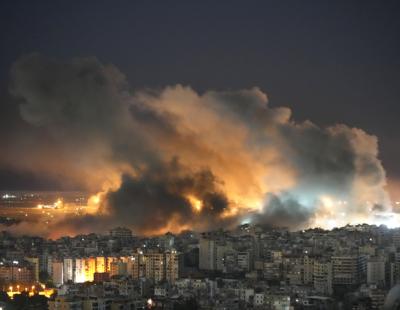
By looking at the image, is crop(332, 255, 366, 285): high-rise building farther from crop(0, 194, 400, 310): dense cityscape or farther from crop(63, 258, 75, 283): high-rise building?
crop(63, 258, 75, 283): high-rise building

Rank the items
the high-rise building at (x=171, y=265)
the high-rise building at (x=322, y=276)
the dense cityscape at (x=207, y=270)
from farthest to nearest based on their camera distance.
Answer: the high-rise building at (x=171, y=265)
the high-rise building at (x=322, y=276)
the dense cityscape at (x=207, y=270)

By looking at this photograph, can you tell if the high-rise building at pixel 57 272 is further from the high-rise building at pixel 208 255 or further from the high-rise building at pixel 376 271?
the high-rise building at pixel 376 271

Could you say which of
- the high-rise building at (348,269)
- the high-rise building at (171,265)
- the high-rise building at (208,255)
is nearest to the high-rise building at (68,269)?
the high-rise building at (171,265)

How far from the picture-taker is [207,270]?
14539mm

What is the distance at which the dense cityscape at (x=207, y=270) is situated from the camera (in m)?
10.4

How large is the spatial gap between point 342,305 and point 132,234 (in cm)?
797

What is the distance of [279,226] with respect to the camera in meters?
19.2

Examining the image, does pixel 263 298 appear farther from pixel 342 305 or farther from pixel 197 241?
pixel 197 241

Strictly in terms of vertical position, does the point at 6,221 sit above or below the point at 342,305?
above

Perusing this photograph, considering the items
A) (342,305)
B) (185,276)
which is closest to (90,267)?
(185,276)

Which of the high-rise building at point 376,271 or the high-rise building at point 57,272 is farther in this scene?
the high-rise building at point 57,272

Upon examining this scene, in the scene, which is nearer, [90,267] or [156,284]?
[156,284]

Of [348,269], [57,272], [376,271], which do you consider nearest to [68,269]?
[57,272]

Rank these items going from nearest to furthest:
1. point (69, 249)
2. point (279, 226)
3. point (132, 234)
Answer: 1. point (69, 249)
2. point (132, 234)
3. point (279, 226)
